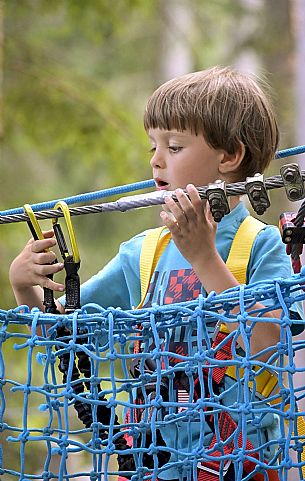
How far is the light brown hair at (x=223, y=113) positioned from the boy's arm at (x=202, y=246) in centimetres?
29

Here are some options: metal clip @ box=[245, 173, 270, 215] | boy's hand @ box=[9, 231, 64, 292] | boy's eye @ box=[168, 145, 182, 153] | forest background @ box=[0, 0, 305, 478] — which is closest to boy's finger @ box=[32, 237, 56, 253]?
boy's hand @ box=[9, 231, 64, 292]

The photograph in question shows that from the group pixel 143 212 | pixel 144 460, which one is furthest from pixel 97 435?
pixel 143 212

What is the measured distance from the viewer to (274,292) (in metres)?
1.44

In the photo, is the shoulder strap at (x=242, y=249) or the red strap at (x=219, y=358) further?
the shoulder strap at (x=242, y=249)

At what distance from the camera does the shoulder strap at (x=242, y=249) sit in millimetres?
1775

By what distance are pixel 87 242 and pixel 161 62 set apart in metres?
2.14

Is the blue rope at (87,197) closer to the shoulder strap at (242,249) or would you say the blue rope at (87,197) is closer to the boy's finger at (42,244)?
the boy's finger at (42,244)

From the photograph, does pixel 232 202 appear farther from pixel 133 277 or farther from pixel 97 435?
pixel 97 435

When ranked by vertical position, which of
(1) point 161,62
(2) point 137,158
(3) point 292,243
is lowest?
(3) point 292,243

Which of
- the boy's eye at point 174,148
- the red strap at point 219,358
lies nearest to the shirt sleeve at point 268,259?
the red strap at point 219,358

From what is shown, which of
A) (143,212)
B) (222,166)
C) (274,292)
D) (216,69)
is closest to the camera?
(274,292)

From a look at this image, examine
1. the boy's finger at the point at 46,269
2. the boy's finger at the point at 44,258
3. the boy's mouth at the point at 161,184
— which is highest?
the boy's mouth at the point at 161,184

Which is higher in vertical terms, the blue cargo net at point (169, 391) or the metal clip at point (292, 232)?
the metal clip at point (292, 232)

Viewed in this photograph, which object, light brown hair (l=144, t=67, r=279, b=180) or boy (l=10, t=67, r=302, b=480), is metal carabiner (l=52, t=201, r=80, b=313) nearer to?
boy (l=10, t=67, r=302, b=480)
